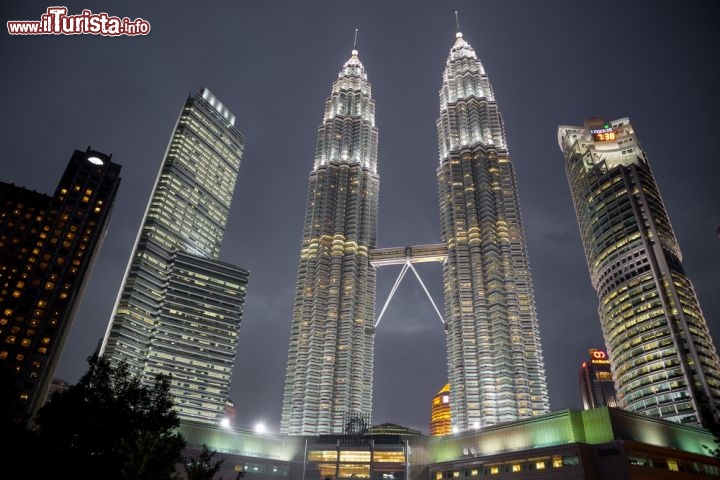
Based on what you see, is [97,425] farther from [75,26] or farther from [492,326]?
[492,326]

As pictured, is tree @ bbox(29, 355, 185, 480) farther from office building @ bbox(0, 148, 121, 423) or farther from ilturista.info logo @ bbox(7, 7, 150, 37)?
office building @ bbox(0, 148, 121, 423)

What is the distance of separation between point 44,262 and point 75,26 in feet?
375

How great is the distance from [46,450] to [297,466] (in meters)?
93.6

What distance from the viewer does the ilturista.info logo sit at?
73750 mm

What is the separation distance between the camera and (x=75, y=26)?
7431 centimetres

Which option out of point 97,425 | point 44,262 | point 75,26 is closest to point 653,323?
point 97,425

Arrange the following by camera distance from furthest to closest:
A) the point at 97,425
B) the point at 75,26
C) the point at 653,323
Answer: the point at 653,323 → the point at 75,26 → the point at 97,425

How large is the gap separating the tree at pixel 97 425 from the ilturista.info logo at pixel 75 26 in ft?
160

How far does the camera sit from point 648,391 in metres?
165

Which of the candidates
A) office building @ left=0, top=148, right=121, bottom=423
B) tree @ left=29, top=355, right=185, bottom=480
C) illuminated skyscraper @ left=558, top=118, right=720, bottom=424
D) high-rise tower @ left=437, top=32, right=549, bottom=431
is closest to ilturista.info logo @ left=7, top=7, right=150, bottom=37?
tree @ left=29, top=355, right=185, bottom=480

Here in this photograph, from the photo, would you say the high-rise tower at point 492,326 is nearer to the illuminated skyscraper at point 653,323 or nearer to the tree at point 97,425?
the illuminated skyscraper at point 653,323

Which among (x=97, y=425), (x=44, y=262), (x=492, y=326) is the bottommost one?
(x=97, y=425)

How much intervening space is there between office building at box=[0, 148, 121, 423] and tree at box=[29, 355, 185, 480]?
283ft

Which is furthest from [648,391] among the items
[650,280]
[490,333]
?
[490,333]
